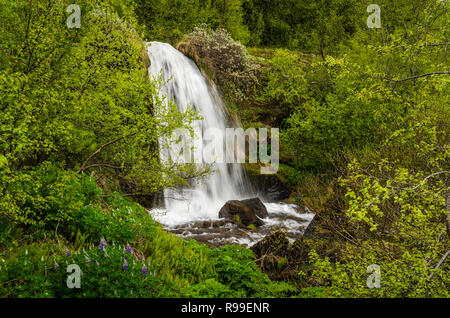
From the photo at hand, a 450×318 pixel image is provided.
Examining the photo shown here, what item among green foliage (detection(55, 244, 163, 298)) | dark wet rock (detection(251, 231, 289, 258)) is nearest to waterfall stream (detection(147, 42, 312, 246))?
dark wet rock (detection(251, 231, 289, 258))

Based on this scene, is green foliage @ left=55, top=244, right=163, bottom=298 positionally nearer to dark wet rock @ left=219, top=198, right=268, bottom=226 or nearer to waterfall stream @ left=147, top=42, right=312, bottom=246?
waterfall stream @ left=147, top=42, right=312, bottom=246

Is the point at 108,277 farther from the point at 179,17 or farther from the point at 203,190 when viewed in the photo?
the point at 179,17

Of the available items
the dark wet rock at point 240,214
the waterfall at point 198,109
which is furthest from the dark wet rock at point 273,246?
the waterfall at point 198,109

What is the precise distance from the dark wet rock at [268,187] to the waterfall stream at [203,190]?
21.0 inches

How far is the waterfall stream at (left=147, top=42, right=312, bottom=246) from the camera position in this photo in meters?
12.5

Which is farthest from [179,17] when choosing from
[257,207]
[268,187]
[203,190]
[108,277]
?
[108,277]

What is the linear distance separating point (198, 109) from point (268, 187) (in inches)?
247

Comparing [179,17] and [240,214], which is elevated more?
[179,17]

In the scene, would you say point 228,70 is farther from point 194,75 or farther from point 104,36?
point 104,36

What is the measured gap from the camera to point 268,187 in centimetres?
1831

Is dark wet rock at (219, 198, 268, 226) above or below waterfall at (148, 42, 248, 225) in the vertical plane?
below

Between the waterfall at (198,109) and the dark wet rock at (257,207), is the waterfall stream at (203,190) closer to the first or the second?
the waterfall at (198,109)
